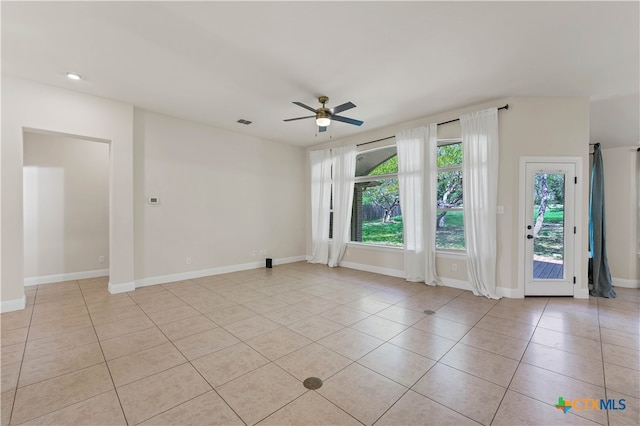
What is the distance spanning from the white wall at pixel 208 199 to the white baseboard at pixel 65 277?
154 cm

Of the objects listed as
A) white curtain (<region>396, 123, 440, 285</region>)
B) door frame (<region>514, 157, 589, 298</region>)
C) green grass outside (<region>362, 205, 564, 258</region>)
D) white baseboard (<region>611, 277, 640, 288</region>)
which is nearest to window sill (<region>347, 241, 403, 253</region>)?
green grass outside (<region>362, 205, 564, 258</region>)

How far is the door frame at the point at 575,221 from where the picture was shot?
4195 millimetres

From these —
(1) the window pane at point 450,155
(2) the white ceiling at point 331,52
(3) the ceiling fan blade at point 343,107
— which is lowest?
(1) the window pane at point 450,155

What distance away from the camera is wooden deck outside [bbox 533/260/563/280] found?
14.0 ft

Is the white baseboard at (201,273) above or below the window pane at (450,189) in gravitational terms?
below

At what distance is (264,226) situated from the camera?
670 cm

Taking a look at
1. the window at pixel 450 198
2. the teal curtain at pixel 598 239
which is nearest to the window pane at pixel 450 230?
the window at pixel 450 198

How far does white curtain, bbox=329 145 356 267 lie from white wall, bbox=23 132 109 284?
504 cm

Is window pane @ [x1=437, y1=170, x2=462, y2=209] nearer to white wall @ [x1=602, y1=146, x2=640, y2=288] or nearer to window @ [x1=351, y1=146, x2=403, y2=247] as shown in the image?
window @ [x1=351, y1=146, x2=403, y2=247]

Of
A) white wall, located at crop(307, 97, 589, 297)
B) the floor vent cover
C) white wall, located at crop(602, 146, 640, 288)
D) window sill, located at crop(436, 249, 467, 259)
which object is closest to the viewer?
the floor vent cover

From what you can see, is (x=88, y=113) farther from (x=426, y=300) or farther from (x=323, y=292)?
(x=426, y=300)

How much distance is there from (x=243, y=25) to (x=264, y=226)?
4694 millimetres

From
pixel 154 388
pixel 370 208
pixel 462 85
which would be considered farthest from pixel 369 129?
pixel 154 388

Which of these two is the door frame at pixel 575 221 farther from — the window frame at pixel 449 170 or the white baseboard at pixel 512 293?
the window frame at pixel 449 170
